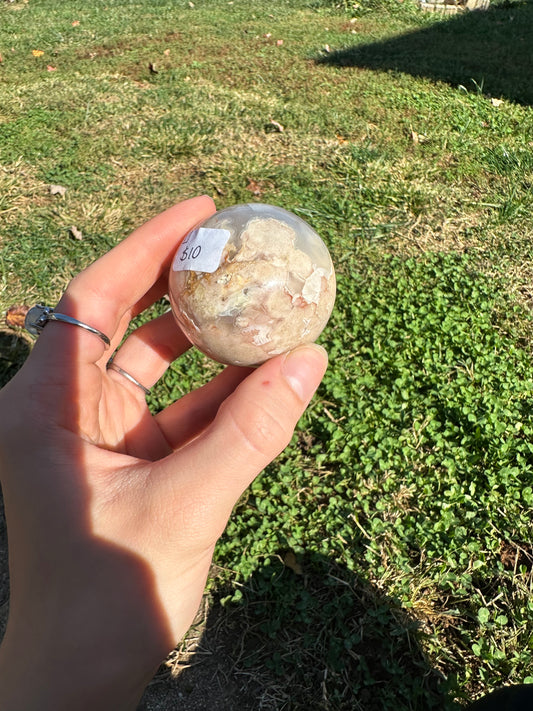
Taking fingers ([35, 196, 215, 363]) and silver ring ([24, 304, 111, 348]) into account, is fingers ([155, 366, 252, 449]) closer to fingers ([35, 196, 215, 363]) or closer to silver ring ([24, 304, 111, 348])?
fingers ([35, 196, 215, 363])

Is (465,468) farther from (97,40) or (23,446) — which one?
(97,40)

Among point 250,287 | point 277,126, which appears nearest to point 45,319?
point 250,287

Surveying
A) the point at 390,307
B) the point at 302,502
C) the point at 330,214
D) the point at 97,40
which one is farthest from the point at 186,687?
the point at 97,40

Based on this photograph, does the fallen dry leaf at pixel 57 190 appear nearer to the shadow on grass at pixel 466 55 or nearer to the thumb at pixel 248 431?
the thumb at pixel 248 431

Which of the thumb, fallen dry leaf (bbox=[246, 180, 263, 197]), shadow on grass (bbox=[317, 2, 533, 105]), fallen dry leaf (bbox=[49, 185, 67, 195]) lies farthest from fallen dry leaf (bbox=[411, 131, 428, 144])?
the thumb

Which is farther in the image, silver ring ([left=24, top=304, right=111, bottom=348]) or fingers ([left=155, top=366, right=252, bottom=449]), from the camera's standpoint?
fingers ([left=155, top=366, right=252, bottom=449])

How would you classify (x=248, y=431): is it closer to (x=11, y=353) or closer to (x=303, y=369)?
(x=303, y=369)
